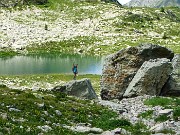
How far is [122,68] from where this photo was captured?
41125 millimetres

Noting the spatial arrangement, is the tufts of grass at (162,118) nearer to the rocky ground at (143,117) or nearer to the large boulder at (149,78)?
the rocky ground at (143,117)

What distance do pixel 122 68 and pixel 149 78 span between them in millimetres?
4263

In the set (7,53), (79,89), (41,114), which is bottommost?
(7,53)

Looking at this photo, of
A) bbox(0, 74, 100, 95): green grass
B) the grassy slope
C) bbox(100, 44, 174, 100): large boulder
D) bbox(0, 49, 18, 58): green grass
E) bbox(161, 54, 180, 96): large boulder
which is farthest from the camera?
the grassy slope

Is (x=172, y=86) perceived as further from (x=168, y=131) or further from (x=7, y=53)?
(x=7, y=53)

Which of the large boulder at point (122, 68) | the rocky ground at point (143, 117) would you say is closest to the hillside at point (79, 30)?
the large boulder at point (122, 68)

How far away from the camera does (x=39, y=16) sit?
181m

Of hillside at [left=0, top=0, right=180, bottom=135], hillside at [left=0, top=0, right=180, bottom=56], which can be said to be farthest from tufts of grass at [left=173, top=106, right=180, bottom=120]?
hillside at [left=0, top=0, right=180, bottom=56]

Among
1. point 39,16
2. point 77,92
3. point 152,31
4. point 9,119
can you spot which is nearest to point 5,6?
point 39,16

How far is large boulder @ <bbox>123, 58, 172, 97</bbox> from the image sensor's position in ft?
123

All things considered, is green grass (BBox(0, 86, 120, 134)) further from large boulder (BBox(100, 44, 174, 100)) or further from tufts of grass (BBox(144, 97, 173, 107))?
large boulder (BBox(100, 44, 174, 100))

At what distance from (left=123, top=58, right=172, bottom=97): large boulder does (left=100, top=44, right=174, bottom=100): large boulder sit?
2.15 meters

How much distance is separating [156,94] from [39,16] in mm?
148657

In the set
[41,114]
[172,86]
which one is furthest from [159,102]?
[41,114]
